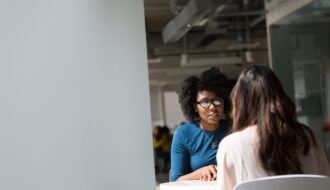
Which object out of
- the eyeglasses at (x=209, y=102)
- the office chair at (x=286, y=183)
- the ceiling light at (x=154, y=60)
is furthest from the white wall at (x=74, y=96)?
the ceiling light at (x=154, y=60)

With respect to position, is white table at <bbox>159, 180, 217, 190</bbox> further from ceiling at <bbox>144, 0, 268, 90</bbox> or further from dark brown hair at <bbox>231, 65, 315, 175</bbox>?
ceiling at <bbox>144, 0, 268, 90</bbox>

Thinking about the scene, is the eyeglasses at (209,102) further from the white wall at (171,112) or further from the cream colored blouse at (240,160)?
the white wall at (171,112)

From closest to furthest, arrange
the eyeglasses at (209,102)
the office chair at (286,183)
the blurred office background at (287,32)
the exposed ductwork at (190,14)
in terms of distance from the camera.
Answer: the office chair at (286,183)
the eyeglasses at (209,102)
the exposed ductwork at (190,14)
the blurred office background at (287,32)

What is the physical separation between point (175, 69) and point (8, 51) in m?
13.1

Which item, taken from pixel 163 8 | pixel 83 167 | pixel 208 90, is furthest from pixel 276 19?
pixel 83 167

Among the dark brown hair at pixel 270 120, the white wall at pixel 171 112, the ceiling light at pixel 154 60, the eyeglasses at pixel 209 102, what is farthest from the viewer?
the white wall at pixel 171 112

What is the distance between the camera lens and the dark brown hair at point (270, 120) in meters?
1.96

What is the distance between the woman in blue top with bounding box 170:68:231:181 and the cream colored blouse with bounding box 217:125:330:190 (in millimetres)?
891

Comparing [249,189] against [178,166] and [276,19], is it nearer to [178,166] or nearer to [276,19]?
[178,166]

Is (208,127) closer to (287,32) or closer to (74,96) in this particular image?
(74,96)

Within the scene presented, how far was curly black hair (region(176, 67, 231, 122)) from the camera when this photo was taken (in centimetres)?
297

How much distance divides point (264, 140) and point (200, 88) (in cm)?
110

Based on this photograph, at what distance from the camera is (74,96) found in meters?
2.65

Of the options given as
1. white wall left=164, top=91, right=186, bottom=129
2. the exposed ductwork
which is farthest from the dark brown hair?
white wall left=164, top=91, right=186, bottom=129
